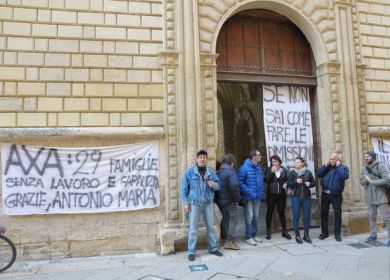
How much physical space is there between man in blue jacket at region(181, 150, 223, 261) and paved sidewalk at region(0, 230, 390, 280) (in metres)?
0.31

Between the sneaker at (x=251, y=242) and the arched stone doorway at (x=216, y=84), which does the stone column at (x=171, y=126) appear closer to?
the arched stone doorway at (x=216, y=84)

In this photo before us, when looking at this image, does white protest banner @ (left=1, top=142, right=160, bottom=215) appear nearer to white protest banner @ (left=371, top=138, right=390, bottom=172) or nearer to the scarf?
the scarf

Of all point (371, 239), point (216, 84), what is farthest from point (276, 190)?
point (216, 84)

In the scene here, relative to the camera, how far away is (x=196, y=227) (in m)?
6.31

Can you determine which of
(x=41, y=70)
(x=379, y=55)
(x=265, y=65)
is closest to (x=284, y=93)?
(x=265, y=65)

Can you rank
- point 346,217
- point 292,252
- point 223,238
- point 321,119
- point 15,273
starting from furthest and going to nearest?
1. point 321,119
2. point 346,217
3. point 223,238
4. point 292,252
5. point 15,273

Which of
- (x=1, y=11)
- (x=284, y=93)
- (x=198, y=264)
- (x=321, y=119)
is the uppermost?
(x=1, y=11)

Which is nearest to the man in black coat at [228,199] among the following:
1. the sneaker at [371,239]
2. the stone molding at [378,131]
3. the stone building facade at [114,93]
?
the stone building facade at [114,93]

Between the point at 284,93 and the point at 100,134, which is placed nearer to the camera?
the point at 100,134

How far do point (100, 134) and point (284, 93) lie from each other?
172 inches

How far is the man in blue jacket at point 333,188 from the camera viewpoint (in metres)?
7.25

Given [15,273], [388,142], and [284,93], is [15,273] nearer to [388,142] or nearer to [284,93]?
[284,93]

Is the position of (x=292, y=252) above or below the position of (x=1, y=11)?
below

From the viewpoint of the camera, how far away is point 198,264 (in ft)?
19.2
